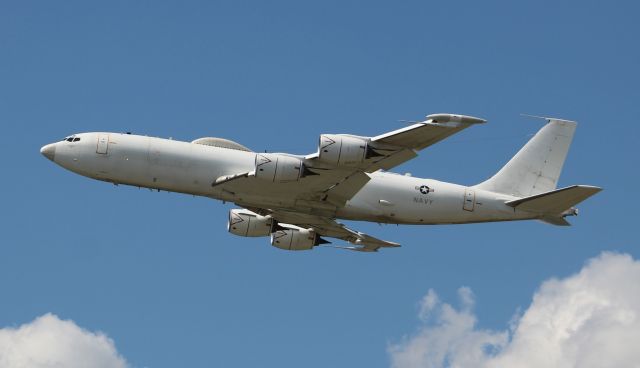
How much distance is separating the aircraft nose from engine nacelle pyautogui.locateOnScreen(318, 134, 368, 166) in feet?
56.1

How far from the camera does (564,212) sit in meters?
76.3

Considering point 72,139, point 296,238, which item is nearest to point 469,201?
point 296,238

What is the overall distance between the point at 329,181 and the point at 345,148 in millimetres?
3731

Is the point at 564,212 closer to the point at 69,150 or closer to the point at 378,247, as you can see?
the point at 378,247

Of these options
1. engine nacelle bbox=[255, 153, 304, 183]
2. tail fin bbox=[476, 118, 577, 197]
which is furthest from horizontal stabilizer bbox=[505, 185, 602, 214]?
engine nacelle bbox=[255, 153, 304, 183]

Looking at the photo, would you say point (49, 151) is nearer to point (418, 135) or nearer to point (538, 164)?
point (418, 135)

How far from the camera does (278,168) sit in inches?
2731

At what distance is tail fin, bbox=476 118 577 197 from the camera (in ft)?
262

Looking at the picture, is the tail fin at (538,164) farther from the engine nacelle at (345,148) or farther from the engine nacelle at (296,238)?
the engine nacelle at (345,148)

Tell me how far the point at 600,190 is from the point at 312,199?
1720 centimetres

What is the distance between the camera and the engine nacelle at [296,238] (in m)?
81.6

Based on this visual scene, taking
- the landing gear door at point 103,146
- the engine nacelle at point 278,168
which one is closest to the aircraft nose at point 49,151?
the landing gear door at point 103,146

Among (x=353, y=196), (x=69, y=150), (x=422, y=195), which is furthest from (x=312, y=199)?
(x=69, y=150)

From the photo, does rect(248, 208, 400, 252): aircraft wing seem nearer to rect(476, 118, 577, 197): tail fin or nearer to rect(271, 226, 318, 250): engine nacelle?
rect(271, 226, 318, 250): engine nacelle
